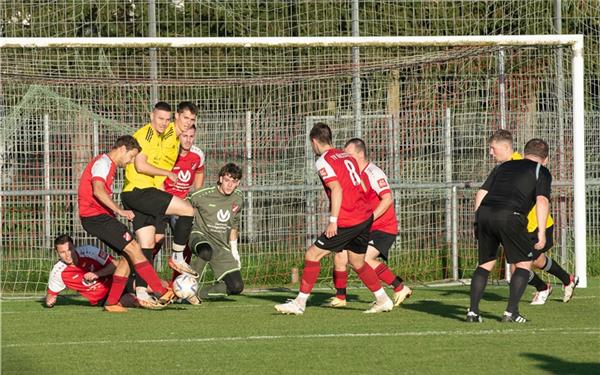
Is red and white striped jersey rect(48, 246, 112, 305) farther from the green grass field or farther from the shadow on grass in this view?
the shadow on grass

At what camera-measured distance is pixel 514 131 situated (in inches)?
619

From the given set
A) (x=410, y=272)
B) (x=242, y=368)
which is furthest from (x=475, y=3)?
(x=242, y=368)

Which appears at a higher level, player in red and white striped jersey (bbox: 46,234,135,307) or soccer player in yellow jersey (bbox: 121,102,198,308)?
soccer player in yellow jersey (bbox: 121,102,198,308)

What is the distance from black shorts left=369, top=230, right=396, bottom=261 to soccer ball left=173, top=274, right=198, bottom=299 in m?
1.90

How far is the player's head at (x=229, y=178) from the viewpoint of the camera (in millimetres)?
Result: 13172

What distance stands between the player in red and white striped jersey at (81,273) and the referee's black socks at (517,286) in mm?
4196

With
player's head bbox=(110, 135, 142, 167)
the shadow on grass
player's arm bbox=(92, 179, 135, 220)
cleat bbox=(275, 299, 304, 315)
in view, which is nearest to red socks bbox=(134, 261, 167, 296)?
player's arm bbox=(92, 179, 135, 220)

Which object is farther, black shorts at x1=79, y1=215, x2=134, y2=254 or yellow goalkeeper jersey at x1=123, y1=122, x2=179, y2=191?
yellow goalkeeper jersey at x1=123, y1=122, x2=179, y2=191

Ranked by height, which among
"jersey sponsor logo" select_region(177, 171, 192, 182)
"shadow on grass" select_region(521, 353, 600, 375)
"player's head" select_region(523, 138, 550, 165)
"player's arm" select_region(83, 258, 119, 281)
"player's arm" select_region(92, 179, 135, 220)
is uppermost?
"player's head" select_region(523, 138, 550, 165)

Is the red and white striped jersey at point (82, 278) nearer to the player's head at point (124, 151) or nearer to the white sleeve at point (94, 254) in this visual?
the white sleeve at point (94, 254)

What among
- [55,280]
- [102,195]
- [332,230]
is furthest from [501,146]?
[55,280]

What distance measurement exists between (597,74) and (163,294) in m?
7.77

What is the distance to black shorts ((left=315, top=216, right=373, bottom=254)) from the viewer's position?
11.4 meters

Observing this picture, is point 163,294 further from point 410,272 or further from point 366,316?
Answer: point 410,272
